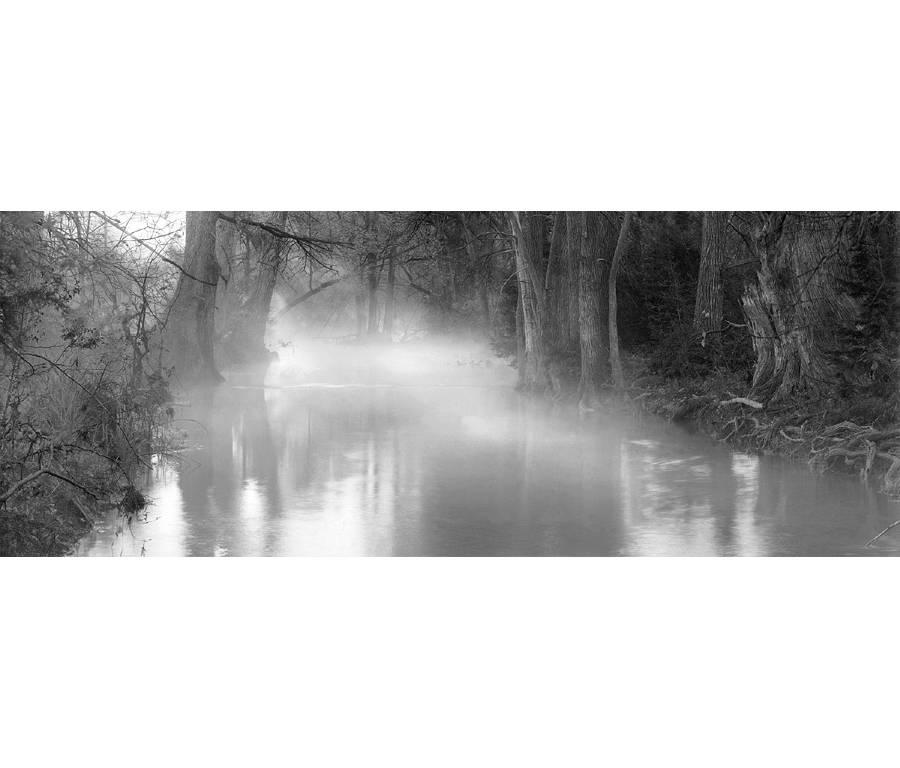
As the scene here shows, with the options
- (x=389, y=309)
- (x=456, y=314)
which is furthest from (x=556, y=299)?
(x=389, y=309)

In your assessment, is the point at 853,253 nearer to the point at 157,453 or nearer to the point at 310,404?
the point at 310,404

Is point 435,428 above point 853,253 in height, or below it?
below

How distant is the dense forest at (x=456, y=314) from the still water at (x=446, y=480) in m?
0.17

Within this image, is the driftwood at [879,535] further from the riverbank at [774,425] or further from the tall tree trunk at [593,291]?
the tall tree trunk at [593,291]

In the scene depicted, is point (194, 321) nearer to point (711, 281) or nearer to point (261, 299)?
point (261, 299)

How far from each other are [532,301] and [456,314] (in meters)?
0.54

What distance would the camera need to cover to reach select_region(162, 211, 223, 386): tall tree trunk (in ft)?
21.2

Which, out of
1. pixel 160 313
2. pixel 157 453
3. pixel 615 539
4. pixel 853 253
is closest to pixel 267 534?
pixel 157 453

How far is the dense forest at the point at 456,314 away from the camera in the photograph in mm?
6258

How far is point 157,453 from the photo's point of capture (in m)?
6.32

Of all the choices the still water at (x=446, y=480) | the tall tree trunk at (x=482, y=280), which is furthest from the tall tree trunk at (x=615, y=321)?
the tall tree trunk at (x=482, y=280)

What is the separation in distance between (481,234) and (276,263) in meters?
1.28

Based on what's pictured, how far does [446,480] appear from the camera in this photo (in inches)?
248

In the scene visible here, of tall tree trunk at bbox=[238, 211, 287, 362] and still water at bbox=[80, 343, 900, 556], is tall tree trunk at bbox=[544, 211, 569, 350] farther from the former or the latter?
tall tree trunk at bbox=[238, 211, 287, 362]
